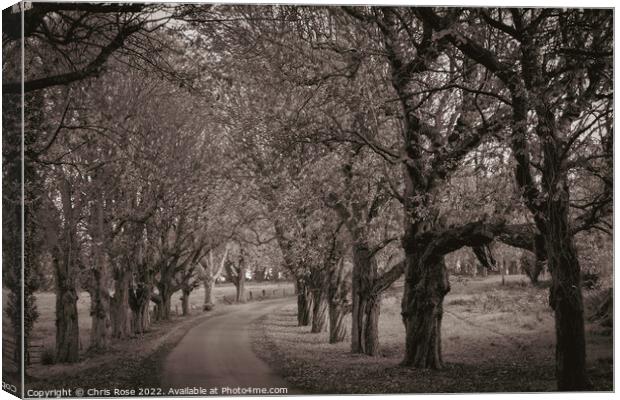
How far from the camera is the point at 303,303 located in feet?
46.0

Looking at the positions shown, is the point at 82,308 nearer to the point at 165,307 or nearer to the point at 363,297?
the point at 165,307

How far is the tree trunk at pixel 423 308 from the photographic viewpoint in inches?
454

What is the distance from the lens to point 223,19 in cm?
1006

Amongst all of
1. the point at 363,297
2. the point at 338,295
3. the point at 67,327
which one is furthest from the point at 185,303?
the point at 338,295

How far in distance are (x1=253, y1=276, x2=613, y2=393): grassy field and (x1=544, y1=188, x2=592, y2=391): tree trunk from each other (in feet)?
0.51

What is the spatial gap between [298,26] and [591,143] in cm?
443

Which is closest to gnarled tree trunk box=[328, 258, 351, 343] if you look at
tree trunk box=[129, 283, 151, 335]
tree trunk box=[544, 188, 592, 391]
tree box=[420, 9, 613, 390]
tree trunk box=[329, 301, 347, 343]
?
tree trunk box=[329, 301, 347, 343]

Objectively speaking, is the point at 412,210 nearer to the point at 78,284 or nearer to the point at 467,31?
the point at 467,31

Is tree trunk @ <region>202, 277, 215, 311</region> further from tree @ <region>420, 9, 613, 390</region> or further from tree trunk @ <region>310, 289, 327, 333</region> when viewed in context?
tree @ <region>420, 9, 613, 390</region>

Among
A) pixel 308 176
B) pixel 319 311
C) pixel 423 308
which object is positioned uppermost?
pixel 308 176

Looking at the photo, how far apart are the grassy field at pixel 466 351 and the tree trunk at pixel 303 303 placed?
352 mm

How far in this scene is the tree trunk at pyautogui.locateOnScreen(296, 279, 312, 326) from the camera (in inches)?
500

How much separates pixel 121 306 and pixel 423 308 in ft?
16.4

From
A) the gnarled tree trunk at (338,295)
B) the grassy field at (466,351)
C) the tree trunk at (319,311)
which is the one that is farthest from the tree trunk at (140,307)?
the gnarled tree trunk at (338,295)
